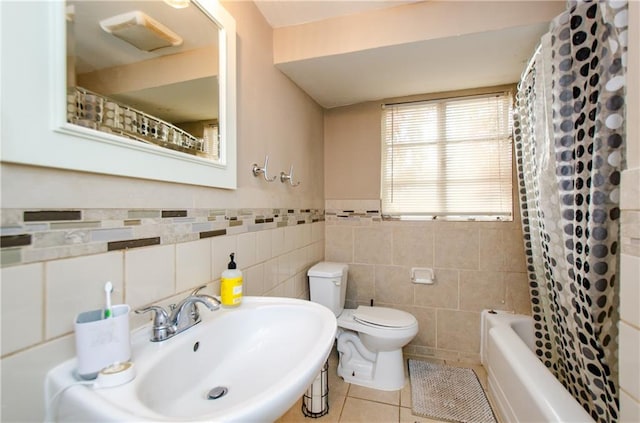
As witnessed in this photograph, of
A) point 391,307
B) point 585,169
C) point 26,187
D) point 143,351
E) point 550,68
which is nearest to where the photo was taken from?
point 26,187

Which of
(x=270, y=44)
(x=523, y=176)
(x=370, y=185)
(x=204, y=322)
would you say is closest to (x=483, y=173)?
(x=523, y=176)

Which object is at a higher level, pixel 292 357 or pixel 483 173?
pixel 483 173

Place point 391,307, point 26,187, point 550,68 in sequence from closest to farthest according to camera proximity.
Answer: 1. point 26,187
2. point 550,68
3. point 391,307

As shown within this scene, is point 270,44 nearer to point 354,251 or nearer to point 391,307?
point 354,251

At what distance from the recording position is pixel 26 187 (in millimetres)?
596

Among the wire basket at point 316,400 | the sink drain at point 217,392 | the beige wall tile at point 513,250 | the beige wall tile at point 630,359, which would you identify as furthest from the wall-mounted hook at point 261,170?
the beige wall tile at point 513,250

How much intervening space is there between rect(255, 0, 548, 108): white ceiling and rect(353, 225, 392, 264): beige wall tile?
1100mm

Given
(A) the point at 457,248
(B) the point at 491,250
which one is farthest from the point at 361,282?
(B) the point at 491,250

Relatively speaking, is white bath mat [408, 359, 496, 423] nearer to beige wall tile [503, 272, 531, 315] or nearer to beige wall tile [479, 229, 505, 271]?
A: beige wall tile [503, 272, 531, 315]

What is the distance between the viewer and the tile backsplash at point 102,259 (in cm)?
58

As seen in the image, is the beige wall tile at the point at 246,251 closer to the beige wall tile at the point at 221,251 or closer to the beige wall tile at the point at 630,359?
the beige wall tile at the point at 221,251

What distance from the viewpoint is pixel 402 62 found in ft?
5.64

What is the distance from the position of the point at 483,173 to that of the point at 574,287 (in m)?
1.26

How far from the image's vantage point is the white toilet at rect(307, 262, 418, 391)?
1.87m
